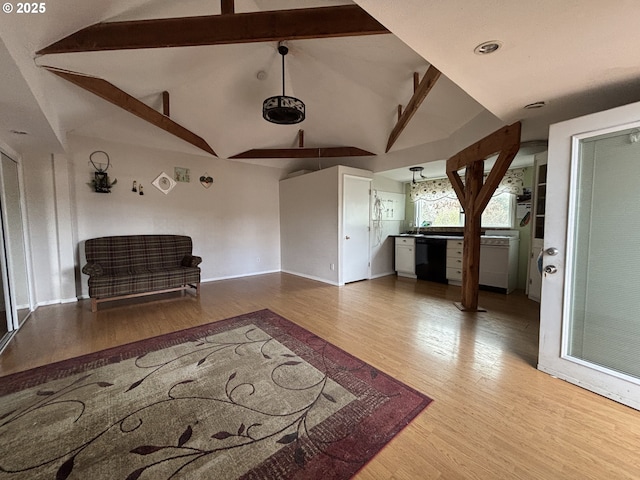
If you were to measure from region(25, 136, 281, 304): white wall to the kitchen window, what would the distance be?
3.44m

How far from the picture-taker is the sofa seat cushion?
132 inches

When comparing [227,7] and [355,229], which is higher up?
[227,7]

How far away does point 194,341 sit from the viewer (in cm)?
255

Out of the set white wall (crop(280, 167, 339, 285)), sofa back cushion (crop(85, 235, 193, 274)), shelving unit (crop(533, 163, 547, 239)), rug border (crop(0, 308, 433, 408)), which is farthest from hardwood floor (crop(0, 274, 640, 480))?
shelving unit (crop(533, 163, 547, 239))

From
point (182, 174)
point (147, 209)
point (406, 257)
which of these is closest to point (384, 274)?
point (406, 257)

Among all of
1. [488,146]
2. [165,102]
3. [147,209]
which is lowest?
[147,209]

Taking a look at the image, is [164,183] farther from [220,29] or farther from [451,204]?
[451,204]

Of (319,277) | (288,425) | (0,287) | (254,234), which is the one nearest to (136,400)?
(288,425)

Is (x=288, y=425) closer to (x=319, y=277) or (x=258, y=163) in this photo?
(x=319, y=277)

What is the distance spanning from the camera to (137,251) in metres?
4.20

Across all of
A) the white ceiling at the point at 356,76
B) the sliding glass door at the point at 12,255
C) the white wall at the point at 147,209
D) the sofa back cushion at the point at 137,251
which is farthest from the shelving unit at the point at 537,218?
the sliding glass door at the point at 12,255

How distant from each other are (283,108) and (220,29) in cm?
86

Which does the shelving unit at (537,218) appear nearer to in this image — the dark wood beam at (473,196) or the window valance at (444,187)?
the window valance at (444,187)

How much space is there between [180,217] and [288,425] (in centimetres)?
446
